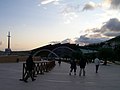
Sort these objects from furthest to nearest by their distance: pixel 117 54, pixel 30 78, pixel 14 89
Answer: pixel 117 54 → pixel 30 78 → pixel 14 89

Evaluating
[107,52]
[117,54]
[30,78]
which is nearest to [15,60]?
[107,52]

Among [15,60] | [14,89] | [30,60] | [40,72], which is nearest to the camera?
[14,89]

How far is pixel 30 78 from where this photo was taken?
21234 mm

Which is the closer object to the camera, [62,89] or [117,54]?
[62,89]

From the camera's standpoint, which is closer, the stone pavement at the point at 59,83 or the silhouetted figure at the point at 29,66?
the stone pavement at the point at 59,83

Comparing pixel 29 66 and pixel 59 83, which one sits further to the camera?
pixel 29 66

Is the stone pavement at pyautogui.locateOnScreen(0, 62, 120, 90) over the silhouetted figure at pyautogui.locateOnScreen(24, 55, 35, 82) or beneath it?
beneath

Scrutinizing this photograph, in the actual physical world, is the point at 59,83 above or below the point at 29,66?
below

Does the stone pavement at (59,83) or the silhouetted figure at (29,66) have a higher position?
the silhouetted figure at (29,66)

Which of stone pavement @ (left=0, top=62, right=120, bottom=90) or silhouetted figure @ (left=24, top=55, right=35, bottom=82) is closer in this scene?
stone pavement @ (left=0, top=62, right=120, bottom=90)

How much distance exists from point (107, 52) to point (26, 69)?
227 ft

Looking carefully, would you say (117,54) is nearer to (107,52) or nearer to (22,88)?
(107,52)

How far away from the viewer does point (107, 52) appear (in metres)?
87.1

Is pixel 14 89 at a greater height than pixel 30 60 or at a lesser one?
lesser
